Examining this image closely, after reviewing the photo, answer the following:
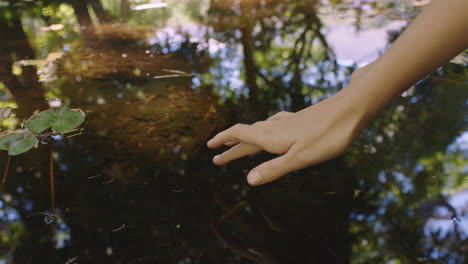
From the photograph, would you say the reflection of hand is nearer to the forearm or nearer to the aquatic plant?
the forearm

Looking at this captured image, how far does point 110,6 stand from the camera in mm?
3488

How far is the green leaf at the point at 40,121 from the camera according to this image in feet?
4.87

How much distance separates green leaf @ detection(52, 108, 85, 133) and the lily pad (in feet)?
0.32

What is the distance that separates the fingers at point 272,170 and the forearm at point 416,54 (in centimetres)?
28

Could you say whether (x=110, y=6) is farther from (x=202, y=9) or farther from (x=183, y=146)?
Answer: (x=183, y=146)

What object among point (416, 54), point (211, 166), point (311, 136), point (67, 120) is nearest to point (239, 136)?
point (211, 166)

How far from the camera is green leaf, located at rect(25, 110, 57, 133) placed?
1.48 meters

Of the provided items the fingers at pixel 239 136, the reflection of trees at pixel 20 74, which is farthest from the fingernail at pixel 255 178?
the reflection of trees at pixel 20 74

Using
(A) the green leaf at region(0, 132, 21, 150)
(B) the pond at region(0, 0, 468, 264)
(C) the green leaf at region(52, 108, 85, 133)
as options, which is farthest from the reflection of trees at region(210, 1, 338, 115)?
(A) the green leaf at region(0, 132, 21, 150)

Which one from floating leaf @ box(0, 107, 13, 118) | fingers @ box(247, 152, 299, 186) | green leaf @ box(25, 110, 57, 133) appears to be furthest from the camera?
floating leaf @ box(0, 107, 13, 118)

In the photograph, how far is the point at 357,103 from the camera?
103 cm

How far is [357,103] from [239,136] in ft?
1.42

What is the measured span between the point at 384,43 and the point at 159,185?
1906 mm

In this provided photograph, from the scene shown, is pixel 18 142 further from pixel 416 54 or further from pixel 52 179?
pixel 416 54
